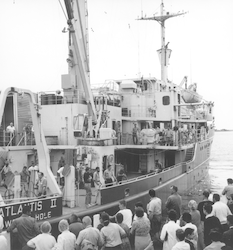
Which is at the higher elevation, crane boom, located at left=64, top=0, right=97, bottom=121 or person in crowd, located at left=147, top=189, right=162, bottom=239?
crane boom, located at left=64, top=0, right=97, bottom=121

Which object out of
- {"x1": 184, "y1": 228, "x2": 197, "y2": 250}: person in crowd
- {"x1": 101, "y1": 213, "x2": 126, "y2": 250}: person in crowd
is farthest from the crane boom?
{"x1": 184, "y1": 228, "x2": 197, "y2": 250}: person in crowd

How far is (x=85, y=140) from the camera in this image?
14.0 meters

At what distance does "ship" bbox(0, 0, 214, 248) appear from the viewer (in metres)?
10.5

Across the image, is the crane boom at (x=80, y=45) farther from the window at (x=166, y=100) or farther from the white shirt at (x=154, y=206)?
the white shirt at (x=154, y=206)

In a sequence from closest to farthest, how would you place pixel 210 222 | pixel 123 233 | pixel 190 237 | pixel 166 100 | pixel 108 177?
pixel 190 237, pixel 123 233, pixel 210 222, pixel 108 177, pixel 166 100

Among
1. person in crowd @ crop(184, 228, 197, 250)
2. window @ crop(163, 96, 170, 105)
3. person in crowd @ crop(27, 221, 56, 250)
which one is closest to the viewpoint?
person in crowd @ crop(27, 221, 56, 250)

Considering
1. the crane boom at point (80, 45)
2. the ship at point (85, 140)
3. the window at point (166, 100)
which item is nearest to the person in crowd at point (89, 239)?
the ship at point (85, 140)

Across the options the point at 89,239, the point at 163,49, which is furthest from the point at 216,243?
the point at 163,49

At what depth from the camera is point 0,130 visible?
51.6ft

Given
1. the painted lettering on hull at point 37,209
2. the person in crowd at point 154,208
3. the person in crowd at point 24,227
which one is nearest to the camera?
the person in crowd at point 24,227

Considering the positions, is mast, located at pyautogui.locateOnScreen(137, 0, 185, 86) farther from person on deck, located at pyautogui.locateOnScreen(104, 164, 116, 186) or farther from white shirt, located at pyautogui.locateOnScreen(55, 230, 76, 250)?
white shirt, located at pyautogui.locateOnScreen(55, 230, 76, 250)

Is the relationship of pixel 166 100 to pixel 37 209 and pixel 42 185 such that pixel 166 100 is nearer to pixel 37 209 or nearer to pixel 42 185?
pixel 42 185

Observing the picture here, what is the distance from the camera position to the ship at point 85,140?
10484 mm

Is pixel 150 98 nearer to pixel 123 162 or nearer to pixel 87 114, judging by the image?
pixel 123 162
